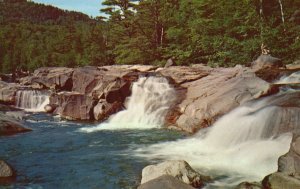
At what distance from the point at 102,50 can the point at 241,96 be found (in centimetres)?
4191

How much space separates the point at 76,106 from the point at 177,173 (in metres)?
18.2

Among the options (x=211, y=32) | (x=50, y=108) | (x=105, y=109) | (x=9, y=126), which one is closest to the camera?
(x=9, y=126)

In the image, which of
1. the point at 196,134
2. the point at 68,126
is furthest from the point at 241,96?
the point at 68,126

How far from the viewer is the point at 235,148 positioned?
16734 mm

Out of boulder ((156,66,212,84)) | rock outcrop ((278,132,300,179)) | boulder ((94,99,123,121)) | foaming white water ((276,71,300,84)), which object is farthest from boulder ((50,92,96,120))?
rock outcrop ((278,132,300,179))

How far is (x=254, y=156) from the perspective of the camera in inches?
592

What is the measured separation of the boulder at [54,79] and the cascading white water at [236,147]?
17.7 m

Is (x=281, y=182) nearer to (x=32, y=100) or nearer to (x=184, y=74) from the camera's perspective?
(x=184, y=74)

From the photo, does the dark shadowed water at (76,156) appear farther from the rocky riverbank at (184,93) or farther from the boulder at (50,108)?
the boulder at (50,108)

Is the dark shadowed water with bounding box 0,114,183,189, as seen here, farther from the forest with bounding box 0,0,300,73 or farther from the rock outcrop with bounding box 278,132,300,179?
the forest with bounding box 0,0,300,73

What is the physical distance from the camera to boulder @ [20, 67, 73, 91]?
34591 millimetres

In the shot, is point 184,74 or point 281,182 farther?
point 184,74

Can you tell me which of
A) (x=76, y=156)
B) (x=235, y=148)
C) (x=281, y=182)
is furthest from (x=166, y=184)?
(x=76, y=156)

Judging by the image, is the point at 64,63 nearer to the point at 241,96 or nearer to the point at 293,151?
the point at 241,96
